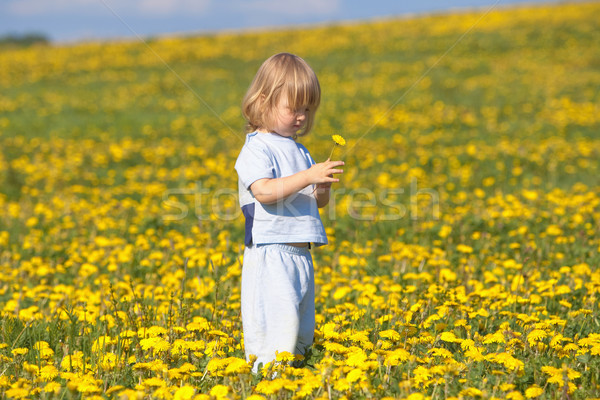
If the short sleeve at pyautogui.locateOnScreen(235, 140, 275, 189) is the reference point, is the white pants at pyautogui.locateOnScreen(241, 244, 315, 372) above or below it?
below

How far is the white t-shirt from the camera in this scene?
2.73 m

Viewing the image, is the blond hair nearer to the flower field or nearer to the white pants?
the white pants

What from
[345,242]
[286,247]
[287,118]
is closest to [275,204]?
[286,247]

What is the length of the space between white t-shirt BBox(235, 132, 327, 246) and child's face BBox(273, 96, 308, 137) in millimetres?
60

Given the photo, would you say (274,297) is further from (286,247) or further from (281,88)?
(281,88)

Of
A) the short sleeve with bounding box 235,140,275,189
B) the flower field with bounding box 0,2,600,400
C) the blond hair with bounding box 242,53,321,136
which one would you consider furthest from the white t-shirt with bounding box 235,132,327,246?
the flower field with bounding box 0,2,600,400

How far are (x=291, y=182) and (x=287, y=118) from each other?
1.30 feet

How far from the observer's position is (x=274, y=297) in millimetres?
2713

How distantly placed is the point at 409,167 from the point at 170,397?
7.73m

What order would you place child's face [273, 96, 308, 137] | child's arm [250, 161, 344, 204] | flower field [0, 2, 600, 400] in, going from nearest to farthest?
child's arm [250, 161, 344, 204]
flower field [0, 2, 600, 400]
child's face [273, 96, 308, 137]

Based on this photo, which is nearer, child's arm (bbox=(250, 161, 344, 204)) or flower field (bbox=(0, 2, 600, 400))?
child's arm (bbox=(250, 161, 344, 204))

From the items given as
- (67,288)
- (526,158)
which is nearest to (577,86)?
(526,158)

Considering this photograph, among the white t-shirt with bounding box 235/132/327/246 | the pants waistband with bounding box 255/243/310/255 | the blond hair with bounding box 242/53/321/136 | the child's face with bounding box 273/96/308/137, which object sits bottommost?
the pants waistband with bounding box 255/243/310/255

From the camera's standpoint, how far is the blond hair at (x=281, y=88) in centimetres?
270
